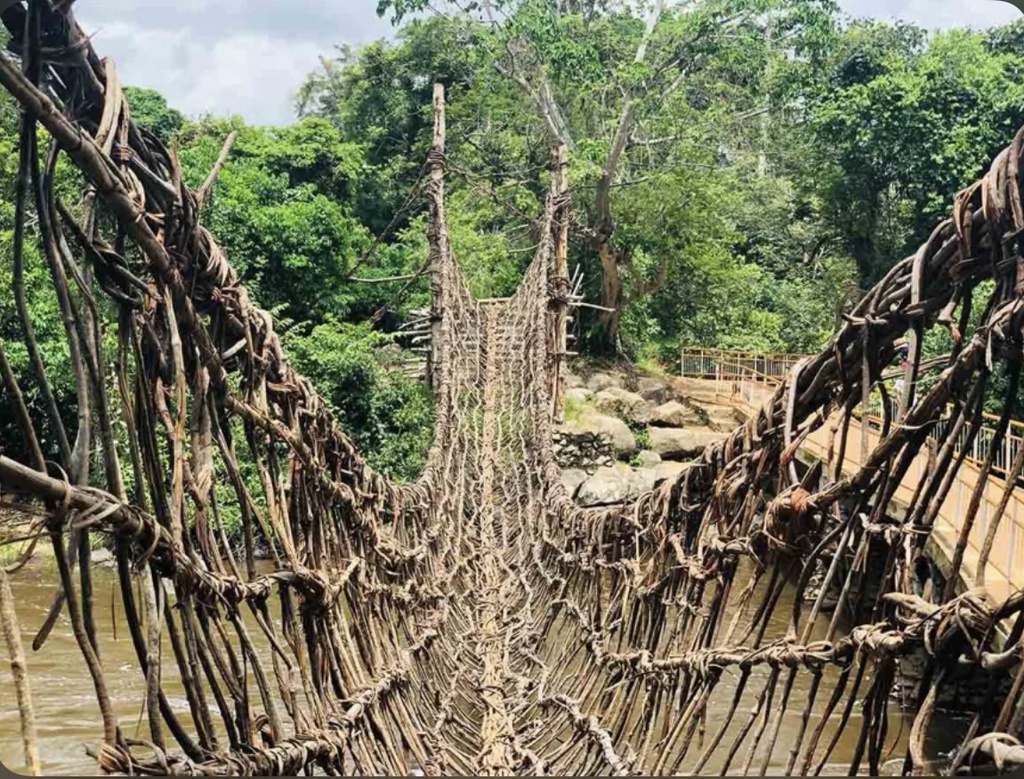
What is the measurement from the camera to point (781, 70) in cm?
1021

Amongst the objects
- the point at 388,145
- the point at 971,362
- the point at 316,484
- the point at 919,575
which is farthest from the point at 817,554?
the point at 388,145

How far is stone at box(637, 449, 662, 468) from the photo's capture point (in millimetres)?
9086

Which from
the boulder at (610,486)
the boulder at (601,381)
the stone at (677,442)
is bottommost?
the boulder at (610,486)

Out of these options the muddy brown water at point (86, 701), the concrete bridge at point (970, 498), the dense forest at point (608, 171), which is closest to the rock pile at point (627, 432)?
the dense forest at point (608, 171)

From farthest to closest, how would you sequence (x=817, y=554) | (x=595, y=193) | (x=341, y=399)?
1. (x=595, y=193)
2. (x=341, y=399)
3. (x=817, y=554)

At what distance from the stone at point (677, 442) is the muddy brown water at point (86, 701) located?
3.48 m

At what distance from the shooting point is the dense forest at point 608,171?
8508 millimetres

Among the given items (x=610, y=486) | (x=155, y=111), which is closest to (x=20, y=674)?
(x=610, y=486)

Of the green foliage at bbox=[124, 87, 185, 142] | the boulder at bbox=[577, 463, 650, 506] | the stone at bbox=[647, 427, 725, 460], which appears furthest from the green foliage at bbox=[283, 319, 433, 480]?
the green foliage at bbox=[124, 87, 185, 142]

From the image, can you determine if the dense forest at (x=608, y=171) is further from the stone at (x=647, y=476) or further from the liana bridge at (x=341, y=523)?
the liana bridge at (x=341, y=523)

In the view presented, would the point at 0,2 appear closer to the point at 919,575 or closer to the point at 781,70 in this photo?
the point at 919,575

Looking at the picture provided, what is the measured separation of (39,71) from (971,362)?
2.56ft

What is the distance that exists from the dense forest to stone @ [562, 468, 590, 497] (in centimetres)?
150

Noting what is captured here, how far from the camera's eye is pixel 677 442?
9.59 metres
